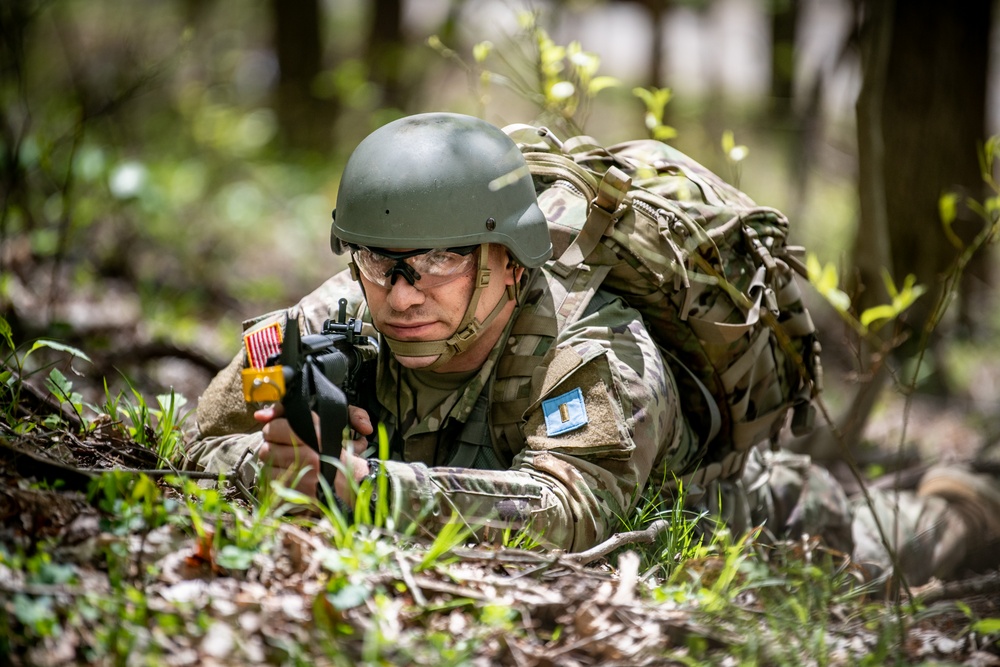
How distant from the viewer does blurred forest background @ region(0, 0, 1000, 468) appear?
519 centimetres

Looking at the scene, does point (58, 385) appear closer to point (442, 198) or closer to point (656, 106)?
point (442, 198)

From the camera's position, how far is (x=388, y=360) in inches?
139

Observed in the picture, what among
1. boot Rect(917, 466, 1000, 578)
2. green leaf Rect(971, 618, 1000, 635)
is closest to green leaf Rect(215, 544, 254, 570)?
green leaf Rect(971, 618, 1000, 635)

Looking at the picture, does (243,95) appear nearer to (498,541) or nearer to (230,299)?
(230,299)

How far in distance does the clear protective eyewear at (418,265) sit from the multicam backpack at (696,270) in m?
0.45

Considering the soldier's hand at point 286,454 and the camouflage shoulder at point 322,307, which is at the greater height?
the camouflage shoulder at point 322,307

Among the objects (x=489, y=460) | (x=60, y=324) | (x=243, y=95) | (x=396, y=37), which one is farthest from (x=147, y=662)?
(x=243, y=95)

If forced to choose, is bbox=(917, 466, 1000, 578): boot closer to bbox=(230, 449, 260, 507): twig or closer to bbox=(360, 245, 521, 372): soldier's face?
bbox=(360, 245, 521, 372): soldier's face

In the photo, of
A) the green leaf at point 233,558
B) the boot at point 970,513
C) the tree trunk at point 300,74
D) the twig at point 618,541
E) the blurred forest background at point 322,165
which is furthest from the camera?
the tree trunk at point 300,74

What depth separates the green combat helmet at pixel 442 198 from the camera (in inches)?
120

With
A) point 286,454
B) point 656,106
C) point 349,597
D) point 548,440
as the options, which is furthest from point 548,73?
point 349,597

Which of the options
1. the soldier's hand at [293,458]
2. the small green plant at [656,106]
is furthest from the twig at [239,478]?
the small green plant at [656,106]

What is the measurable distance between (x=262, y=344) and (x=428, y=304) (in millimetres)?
574

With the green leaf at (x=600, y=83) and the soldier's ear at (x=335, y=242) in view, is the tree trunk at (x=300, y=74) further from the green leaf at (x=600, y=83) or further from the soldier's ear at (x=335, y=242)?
the soldier's ear at (x=335, y=242)
